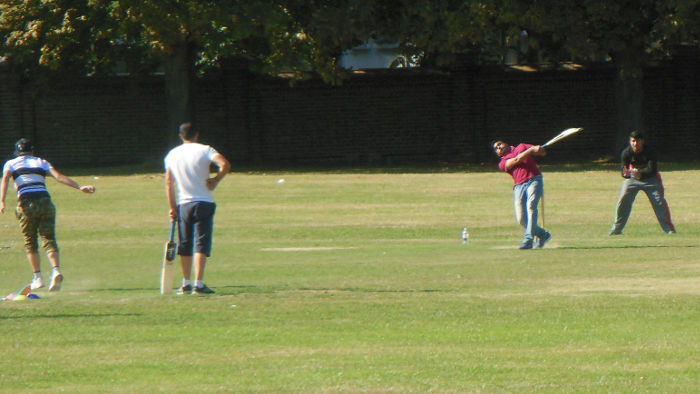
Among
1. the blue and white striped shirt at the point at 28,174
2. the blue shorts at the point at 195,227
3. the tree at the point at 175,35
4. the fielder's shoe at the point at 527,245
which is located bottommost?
the fielder's shoe at the point at 527,245

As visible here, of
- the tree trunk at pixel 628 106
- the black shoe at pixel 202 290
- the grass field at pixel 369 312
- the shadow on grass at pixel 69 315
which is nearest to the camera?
the grass field at pixel 369 312

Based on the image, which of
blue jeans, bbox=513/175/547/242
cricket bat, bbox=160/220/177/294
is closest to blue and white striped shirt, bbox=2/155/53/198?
cricket bat, bbox=160/220/177/294

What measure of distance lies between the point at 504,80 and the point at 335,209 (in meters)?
14.5

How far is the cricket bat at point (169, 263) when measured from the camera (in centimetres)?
1132

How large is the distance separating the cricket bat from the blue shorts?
0.09 m

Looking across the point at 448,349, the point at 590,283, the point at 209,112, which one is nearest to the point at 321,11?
the point at 209,112

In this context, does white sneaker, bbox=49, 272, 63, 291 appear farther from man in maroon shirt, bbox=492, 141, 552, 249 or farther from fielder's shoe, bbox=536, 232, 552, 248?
fielder's shoe, bbox=536, 232, 552, 248

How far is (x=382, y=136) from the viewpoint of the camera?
37.2 m

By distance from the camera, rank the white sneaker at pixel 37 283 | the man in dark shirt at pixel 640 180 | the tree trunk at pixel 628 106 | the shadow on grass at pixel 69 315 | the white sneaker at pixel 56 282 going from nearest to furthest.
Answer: the shadow on grass at pixel 69 315 → the white sneaker at pixel 56 282 → the white sneaker at pixel 37 283 → the man in dark shirt at pixel 640 180 → the tree trunk at pixel 628 106

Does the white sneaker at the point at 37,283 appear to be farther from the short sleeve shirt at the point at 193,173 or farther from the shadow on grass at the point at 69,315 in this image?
the shadow on grass at the point at 69,315

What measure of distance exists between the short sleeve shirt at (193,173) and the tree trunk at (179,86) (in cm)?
2163

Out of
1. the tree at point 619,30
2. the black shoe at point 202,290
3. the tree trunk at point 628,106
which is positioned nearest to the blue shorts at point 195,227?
the black shoe at point 202,290

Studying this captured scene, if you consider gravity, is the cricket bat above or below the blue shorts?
below

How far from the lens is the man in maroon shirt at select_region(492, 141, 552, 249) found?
1634 cm
